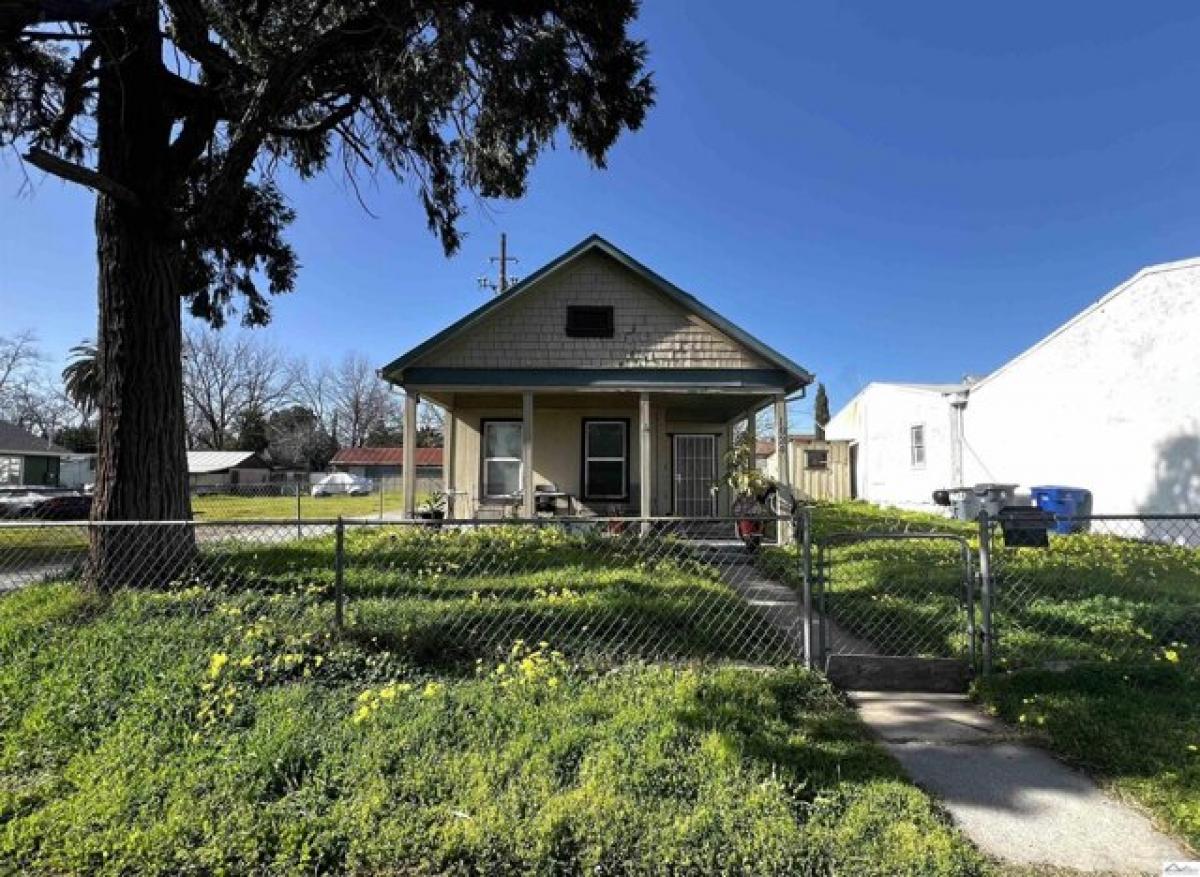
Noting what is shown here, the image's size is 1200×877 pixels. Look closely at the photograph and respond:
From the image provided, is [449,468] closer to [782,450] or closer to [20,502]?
[782,450]

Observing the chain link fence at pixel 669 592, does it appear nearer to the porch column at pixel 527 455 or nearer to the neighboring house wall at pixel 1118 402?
the porch column at pixel 527 455

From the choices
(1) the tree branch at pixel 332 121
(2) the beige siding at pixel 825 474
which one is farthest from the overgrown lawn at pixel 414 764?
(2) the beige siding at pixel 825 474

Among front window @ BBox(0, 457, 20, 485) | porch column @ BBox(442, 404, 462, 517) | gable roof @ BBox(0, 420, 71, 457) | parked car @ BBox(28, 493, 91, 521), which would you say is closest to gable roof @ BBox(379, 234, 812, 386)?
porch column @ BBox(442, 404, 462, 517)

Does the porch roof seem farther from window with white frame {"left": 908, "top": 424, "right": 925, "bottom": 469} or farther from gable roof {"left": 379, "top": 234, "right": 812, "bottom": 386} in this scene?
window with white frame {"left": 908, "top": 424, "right": 925, "bottom": 469}

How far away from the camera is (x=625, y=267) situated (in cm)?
1134

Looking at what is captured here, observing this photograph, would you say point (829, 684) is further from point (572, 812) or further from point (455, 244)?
point (455, 244)

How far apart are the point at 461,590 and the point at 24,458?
140ft

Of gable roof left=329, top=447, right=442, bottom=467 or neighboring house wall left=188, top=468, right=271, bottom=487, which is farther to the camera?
gable roof left=329, top=447, right=442, bottom=467

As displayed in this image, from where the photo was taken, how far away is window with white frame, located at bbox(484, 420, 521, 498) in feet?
43.8

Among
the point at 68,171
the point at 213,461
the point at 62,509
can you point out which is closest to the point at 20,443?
the point at 213,461

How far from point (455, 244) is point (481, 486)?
5.59m

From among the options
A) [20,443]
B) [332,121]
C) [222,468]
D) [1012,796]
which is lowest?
[1012,796]

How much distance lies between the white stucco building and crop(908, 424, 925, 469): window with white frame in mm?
419

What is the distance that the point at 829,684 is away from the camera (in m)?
4.30
